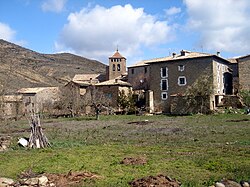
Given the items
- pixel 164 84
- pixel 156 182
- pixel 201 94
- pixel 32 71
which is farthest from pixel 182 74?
pixel 32 71

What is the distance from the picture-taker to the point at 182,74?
58.1 m

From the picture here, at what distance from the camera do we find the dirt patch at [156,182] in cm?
1026

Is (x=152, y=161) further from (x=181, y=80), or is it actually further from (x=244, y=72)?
(x=244, y=72)

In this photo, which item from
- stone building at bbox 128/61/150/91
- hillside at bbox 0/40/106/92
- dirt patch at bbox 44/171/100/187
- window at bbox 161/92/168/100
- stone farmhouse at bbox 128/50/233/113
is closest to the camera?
dirt patch at bbox 44/171/100/187

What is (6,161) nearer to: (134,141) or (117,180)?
(117,180)

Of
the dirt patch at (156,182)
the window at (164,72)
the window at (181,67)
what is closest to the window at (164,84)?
the window at (164,72)

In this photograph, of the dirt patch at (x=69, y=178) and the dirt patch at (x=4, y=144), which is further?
the dirt patch at (x=4, y=144)

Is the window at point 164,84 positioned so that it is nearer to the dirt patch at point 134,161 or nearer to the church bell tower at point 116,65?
the church bell tower at point 116,65

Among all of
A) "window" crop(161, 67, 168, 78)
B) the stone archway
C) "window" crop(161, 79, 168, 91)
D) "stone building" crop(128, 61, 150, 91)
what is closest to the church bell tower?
"stone building" crop(128, 61, 150, 91)

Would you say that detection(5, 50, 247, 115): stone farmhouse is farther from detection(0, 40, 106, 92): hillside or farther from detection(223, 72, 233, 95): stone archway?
detection(0, 40, 106, 92): hillside

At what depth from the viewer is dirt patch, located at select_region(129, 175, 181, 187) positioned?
33.7 feet

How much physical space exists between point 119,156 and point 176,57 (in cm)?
4585

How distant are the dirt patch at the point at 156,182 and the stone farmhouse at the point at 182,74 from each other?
4498 cm

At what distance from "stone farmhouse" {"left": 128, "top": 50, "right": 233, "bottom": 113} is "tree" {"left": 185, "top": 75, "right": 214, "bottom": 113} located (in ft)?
12.9
